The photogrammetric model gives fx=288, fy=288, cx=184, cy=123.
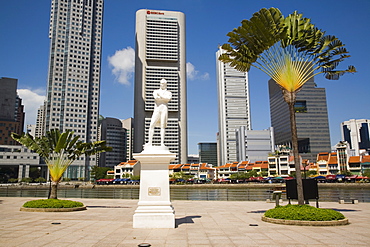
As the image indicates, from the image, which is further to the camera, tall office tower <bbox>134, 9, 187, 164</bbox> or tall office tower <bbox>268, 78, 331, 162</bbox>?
tall office tower <bbox>268, 78, 331, 162</bbox>

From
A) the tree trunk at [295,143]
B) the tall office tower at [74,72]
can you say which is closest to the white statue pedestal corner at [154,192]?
the tree trunk at [295,143]

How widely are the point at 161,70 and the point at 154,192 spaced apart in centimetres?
16156

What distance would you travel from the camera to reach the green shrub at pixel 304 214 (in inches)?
488

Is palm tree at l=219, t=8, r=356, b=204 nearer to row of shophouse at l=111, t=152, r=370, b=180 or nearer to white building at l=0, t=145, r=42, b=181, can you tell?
row of shophouse at l=111, t=152, r=370, b=180

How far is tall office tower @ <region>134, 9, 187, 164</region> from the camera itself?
167 m

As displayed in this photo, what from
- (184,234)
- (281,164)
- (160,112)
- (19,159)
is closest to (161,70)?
(19,159)

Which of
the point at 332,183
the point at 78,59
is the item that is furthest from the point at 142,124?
the point at 332,183

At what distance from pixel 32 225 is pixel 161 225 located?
18.5 ft

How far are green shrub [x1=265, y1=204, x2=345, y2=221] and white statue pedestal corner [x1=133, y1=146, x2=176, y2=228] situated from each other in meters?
4.91

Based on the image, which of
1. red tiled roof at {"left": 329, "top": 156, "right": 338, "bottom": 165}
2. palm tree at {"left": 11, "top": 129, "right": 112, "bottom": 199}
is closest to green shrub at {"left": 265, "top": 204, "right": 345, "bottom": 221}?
palm tree at {"left": 11, "top": 129, "right": 112, "bottom": 199}

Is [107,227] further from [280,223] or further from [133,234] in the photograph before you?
[280,223]

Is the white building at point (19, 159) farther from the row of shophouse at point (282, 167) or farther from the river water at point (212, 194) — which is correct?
the river water at point (212, 194)

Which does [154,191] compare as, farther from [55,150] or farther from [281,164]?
[281,164]

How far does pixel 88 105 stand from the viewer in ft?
444
